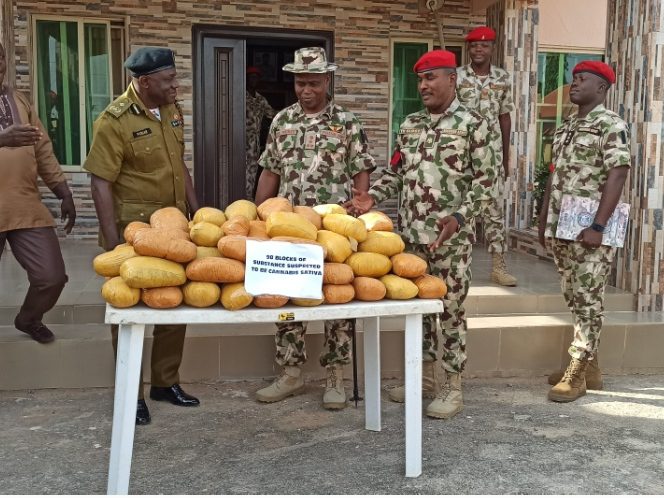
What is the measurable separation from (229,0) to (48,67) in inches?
78.0

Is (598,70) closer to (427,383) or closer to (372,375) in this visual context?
(427,383)

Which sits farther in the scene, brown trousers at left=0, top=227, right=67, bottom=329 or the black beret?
brown trousers at left=0, top=227, right=67, bottom=329

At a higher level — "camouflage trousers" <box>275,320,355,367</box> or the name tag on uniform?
the name tag on uniform

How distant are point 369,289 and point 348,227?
11.9 inches

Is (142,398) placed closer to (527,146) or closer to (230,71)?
(230,71)

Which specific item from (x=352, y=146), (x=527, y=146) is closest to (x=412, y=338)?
(x=352, y=146)

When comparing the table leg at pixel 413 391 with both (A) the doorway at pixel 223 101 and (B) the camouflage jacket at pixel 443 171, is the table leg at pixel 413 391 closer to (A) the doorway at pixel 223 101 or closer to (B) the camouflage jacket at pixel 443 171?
(B) the camouflage jacket at pixel 443 171

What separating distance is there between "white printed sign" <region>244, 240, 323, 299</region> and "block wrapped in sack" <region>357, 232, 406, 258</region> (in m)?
0.33

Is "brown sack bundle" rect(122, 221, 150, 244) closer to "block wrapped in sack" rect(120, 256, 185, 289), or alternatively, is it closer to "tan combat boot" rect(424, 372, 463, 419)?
"block wrapped in sack" rect(120, 256, 185, 289)

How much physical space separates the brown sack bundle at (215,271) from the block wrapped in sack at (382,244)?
61cm

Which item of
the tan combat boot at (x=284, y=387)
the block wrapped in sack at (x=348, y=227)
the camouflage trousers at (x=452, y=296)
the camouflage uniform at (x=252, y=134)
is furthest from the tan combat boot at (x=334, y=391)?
the camouflage uniform at (x=252, y=134)

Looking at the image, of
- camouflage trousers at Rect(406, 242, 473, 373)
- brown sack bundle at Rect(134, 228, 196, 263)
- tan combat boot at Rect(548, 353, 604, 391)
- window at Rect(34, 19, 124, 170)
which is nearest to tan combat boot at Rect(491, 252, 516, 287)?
tan combat boot at Rect(548, 353, 604, 391)

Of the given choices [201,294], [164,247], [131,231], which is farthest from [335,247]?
[131,231]

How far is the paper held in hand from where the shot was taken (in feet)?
13.7
